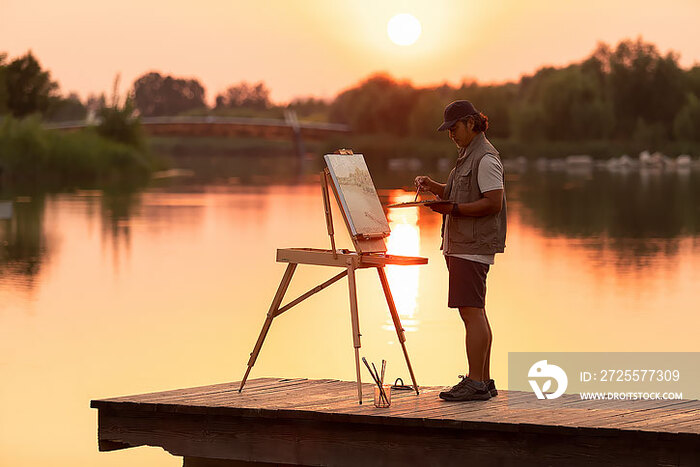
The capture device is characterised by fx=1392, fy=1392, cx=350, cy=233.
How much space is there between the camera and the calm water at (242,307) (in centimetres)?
1157

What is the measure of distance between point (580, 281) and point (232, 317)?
6.03 meters

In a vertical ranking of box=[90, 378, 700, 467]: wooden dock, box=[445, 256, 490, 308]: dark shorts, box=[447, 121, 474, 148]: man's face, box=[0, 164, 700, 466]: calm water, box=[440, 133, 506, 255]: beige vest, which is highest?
box=[447, 121, 474, 148]: man's face

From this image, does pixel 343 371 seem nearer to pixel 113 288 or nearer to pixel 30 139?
pixel 113 288

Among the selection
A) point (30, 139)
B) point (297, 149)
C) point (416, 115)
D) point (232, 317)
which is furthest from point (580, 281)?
point (297, 149)

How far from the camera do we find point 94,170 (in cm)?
6400

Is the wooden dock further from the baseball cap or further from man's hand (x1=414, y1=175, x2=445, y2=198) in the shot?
the baseball cap

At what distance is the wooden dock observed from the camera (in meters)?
6.91

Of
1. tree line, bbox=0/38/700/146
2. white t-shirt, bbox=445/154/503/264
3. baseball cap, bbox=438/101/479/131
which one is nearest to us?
white t-shirt, bbox=445/154/503/264

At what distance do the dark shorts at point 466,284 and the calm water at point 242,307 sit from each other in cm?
261

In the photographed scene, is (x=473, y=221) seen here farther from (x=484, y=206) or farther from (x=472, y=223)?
(x=484, y=206)

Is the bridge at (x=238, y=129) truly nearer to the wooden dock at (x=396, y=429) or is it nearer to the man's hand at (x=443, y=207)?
the wooden dock at (x=396, y=429)

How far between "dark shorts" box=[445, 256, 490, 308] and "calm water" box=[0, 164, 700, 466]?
2.61 metres

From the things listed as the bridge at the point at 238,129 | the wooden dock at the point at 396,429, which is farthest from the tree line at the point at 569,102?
the wooden dock at the point at 396,429

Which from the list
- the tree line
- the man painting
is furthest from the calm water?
the tree line
